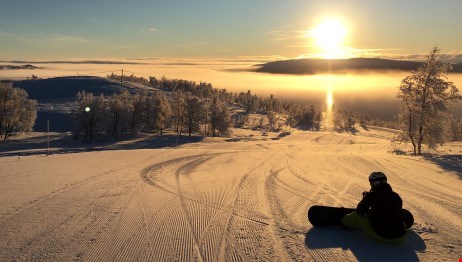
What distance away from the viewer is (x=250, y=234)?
880 cm

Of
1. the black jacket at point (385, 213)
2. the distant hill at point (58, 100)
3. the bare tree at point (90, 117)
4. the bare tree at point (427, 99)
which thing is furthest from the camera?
the distant hill at point (58, 100)

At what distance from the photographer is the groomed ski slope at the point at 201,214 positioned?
308 inches

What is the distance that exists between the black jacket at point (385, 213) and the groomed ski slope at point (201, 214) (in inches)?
13.1

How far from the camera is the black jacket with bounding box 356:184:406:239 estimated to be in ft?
26.8

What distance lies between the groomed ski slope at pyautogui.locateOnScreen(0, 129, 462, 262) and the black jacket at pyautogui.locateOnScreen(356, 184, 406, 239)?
0.33 m

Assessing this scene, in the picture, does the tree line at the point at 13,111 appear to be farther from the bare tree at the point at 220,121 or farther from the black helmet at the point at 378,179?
the black helmet at the point at 378,179

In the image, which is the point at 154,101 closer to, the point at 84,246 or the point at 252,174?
the point at 252,174

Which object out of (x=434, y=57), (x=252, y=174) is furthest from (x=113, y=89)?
(x=252, y=174)

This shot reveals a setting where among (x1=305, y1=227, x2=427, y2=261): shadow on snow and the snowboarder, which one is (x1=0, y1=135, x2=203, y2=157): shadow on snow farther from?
the snowboarder

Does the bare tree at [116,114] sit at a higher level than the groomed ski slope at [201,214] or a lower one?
lower

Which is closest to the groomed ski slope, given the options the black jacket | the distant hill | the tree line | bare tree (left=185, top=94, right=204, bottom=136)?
the black jacket

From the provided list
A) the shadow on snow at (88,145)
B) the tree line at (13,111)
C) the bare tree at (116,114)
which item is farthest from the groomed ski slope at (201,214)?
the bare tree at (116,114)

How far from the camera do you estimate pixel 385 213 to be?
8.30 meters

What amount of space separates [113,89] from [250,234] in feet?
648
